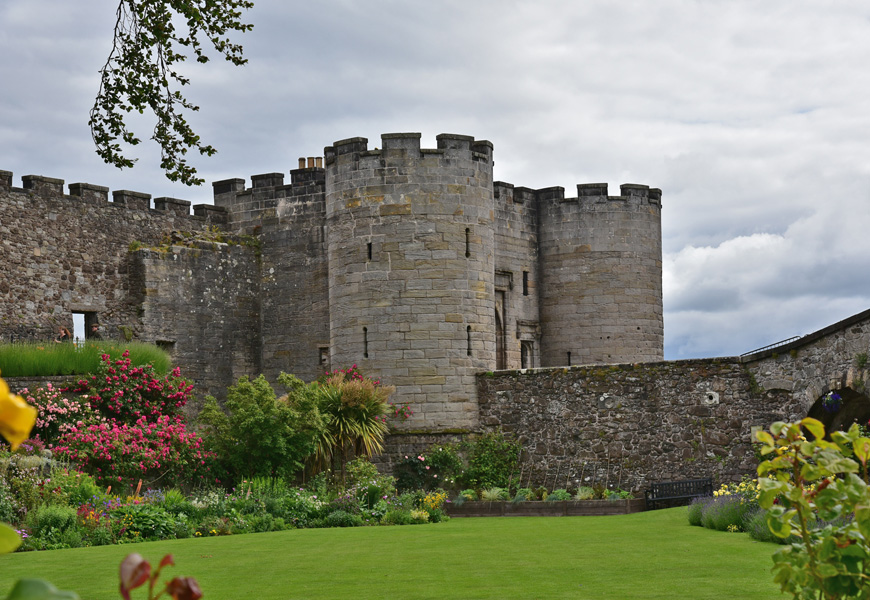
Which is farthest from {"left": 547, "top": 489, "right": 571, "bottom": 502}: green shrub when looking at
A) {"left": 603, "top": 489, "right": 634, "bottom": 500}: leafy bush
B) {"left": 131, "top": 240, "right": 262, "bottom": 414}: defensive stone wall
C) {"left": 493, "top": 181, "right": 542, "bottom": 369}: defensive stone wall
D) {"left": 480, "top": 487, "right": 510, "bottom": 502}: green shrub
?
{"left": 131, "top": 240, "right": 262, "bottom": 414}: defensive stone wall

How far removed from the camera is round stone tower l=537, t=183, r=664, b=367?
27047mm

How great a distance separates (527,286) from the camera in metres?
27.1

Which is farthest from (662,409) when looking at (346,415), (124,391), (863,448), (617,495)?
(863,448)

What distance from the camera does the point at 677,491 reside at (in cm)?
1923

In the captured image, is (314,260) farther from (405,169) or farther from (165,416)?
(165,416)

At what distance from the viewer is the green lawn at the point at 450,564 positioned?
365 inches

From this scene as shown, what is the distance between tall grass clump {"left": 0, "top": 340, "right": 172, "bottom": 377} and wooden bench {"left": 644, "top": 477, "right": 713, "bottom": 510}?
9.41 m

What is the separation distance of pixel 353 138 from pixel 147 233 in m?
5.54

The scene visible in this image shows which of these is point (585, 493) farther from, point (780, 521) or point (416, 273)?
point (780, 521)

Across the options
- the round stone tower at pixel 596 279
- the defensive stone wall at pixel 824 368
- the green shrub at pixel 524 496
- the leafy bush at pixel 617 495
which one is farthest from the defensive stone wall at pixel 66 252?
the defensive stone wall at pixel 824 368

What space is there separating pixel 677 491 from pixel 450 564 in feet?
30.1

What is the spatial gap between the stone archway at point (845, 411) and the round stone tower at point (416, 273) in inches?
272

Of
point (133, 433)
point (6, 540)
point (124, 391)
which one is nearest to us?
point (6, 540)

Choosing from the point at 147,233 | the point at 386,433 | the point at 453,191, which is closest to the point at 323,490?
the point at 386,433
